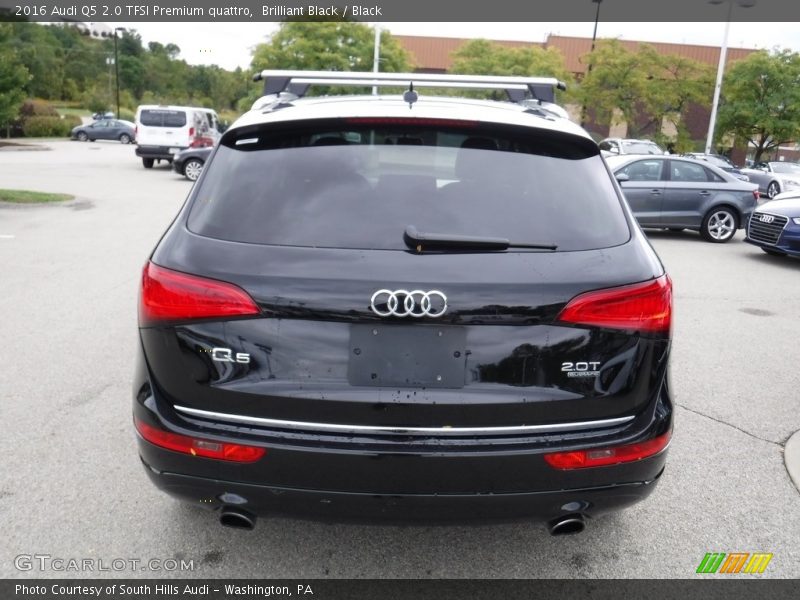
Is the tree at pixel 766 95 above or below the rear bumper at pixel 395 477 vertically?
above

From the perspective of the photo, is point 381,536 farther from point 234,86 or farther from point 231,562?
point 234,86

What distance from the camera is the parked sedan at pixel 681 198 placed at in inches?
541

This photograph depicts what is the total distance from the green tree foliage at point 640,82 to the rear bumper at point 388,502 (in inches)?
1676

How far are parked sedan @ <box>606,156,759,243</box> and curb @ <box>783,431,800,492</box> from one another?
9.97 meters

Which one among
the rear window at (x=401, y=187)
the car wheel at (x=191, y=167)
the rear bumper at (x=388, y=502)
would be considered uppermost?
the rear window at (x=401, y=187)

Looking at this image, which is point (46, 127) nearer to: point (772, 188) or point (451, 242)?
point (772, 188)

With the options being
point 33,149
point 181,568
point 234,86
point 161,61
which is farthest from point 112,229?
point 161,61

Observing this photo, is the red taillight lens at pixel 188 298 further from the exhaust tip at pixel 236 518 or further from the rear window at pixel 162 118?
the rear window at pixel 162 118

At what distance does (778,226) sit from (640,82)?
1281 inches

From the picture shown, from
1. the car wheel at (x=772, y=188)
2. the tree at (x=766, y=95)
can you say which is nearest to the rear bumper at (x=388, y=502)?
the car wheel at (x=772, y=188)

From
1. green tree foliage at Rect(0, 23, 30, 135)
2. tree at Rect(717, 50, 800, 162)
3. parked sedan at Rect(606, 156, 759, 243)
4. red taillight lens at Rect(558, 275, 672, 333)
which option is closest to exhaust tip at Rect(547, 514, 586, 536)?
red taillight lens at Rect(558, 275, 672, 333)

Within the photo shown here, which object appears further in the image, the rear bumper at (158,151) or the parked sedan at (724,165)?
the rear bumper at (158,151)

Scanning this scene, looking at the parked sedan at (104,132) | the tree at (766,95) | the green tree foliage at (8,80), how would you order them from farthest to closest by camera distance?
the parked sedan at (104,132) < the tree at (766,95) < the green tree foliage at (8,80)

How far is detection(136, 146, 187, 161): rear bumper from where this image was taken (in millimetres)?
24922
